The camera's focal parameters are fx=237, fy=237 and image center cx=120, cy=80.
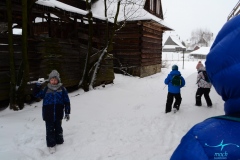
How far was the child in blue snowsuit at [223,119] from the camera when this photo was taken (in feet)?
3.00

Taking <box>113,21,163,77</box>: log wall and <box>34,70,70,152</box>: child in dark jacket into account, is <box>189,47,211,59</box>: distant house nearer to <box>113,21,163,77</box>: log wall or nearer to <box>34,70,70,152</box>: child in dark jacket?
<box>113,21,163,77</box>: log wall

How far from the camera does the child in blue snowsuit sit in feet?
3.00

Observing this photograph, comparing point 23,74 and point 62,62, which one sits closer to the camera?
point 23,74

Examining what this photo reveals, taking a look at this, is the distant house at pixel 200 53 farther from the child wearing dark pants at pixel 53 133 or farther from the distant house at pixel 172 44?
the child wearing dark pants at pixel 53 133

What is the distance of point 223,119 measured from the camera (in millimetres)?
997

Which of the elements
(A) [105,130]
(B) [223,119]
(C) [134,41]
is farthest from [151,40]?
(B) [223,119]

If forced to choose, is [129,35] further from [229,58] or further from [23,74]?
[229,58]

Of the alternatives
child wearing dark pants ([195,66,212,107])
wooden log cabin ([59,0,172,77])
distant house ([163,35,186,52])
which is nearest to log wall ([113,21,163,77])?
wooden log cabin ([59,0,172,77])

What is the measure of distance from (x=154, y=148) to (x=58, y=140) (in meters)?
1.97

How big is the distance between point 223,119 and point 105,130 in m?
5.04

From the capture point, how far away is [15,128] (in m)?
5.52

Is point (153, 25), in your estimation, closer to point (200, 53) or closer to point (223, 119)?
point (223, 119)

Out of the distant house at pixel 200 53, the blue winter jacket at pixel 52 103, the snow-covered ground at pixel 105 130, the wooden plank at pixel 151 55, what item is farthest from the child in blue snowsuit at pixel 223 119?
the distant house at pixel 200 53

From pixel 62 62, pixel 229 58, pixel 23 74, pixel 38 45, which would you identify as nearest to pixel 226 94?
pixel 229 58
